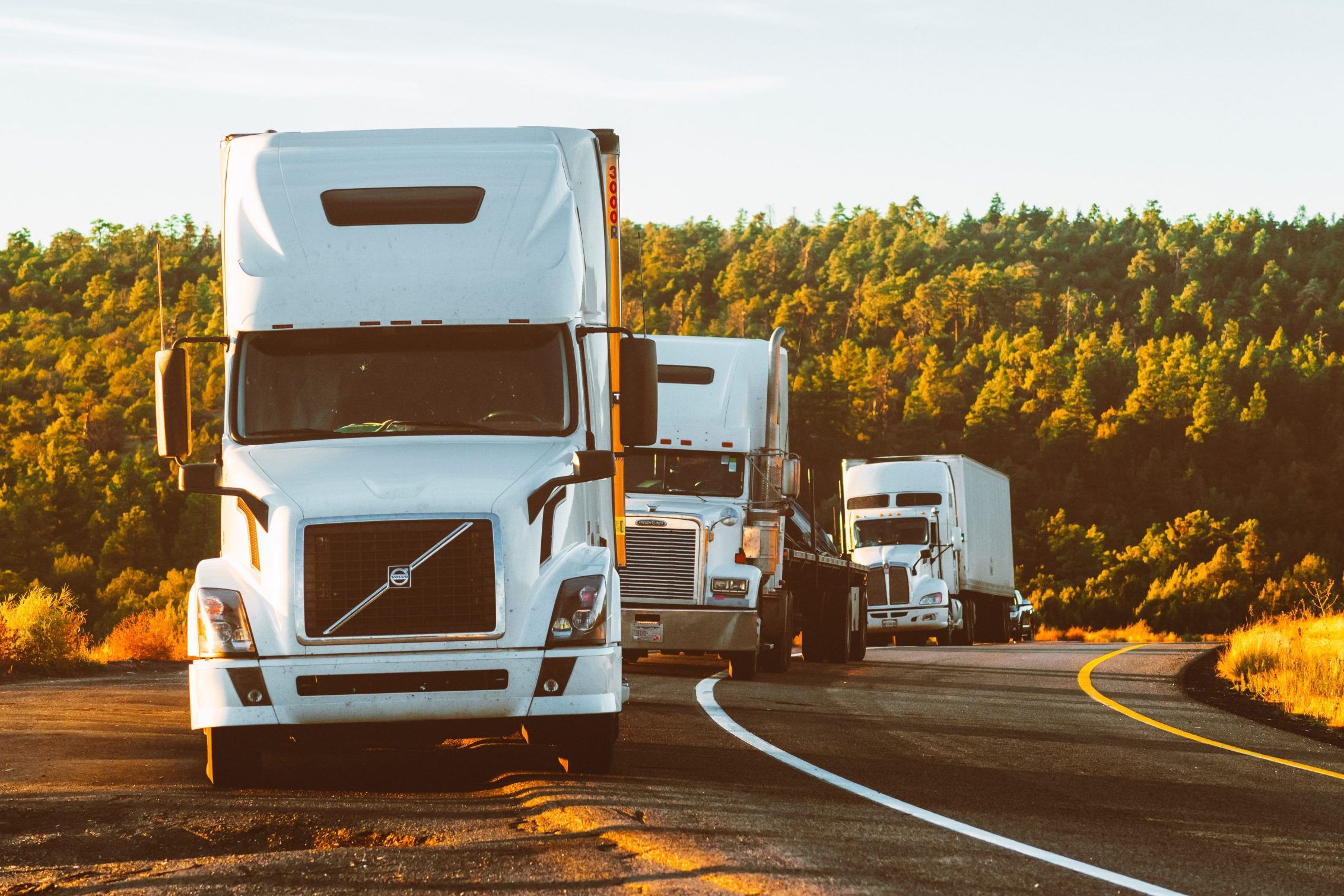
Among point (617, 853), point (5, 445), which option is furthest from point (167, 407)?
point (5, 445)

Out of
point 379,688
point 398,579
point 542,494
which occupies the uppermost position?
point 542,494

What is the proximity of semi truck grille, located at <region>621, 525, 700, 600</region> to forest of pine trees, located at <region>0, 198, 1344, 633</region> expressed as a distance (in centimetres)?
5152

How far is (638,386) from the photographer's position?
1065 cm

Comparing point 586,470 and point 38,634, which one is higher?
point 586,470

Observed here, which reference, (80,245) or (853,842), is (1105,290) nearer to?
(80,245)

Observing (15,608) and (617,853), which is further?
(15,608)

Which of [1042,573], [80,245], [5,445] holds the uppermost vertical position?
[80,245]

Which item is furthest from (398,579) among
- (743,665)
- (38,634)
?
(38,634)

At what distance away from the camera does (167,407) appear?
33.0 ft

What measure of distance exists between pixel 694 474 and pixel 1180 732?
24.0ft

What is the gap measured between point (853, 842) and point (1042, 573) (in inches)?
4087

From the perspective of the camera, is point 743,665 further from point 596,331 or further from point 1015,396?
point 1015,396

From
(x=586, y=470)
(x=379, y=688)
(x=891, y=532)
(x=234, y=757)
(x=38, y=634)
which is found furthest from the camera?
(x=891, y=532)

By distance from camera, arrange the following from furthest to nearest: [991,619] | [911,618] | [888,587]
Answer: [991,619]
[911,618]
[888,587]
